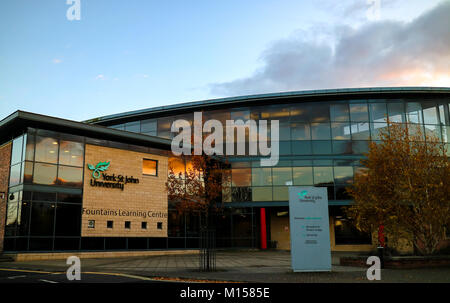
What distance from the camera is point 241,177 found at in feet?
110

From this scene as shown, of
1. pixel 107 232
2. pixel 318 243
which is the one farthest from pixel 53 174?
pixel 318 243

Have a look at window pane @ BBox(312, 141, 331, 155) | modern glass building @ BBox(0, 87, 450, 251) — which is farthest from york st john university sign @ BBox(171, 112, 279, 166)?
window pane @ BBox(312, 141, 331, 155)

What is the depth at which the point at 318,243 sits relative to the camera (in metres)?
14.8

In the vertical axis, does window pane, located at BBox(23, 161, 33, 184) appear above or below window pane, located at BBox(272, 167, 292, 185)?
below

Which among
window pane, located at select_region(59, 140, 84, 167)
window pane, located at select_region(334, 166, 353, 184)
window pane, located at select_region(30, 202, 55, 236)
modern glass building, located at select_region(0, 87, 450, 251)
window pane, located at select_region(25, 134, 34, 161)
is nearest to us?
window pane, located at select_region(30, 202, 55, 236)

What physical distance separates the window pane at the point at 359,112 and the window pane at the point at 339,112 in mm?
400

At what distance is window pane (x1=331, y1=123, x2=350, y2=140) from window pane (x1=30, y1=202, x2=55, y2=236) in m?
21.4

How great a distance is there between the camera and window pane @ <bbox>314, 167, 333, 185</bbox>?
3259 cm

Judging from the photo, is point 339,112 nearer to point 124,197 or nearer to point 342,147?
point 342,147

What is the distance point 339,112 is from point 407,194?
53.0ft

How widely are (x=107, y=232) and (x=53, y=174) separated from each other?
483 centimetres

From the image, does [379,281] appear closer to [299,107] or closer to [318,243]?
[318,243]

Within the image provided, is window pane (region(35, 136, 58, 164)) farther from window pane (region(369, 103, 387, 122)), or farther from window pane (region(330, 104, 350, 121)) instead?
window pane (region(369, 103, 387, 122))

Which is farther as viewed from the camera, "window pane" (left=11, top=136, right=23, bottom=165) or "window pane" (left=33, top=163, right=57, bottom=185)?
"window pane" (left=11, top=136, right=23, bottom=165)
